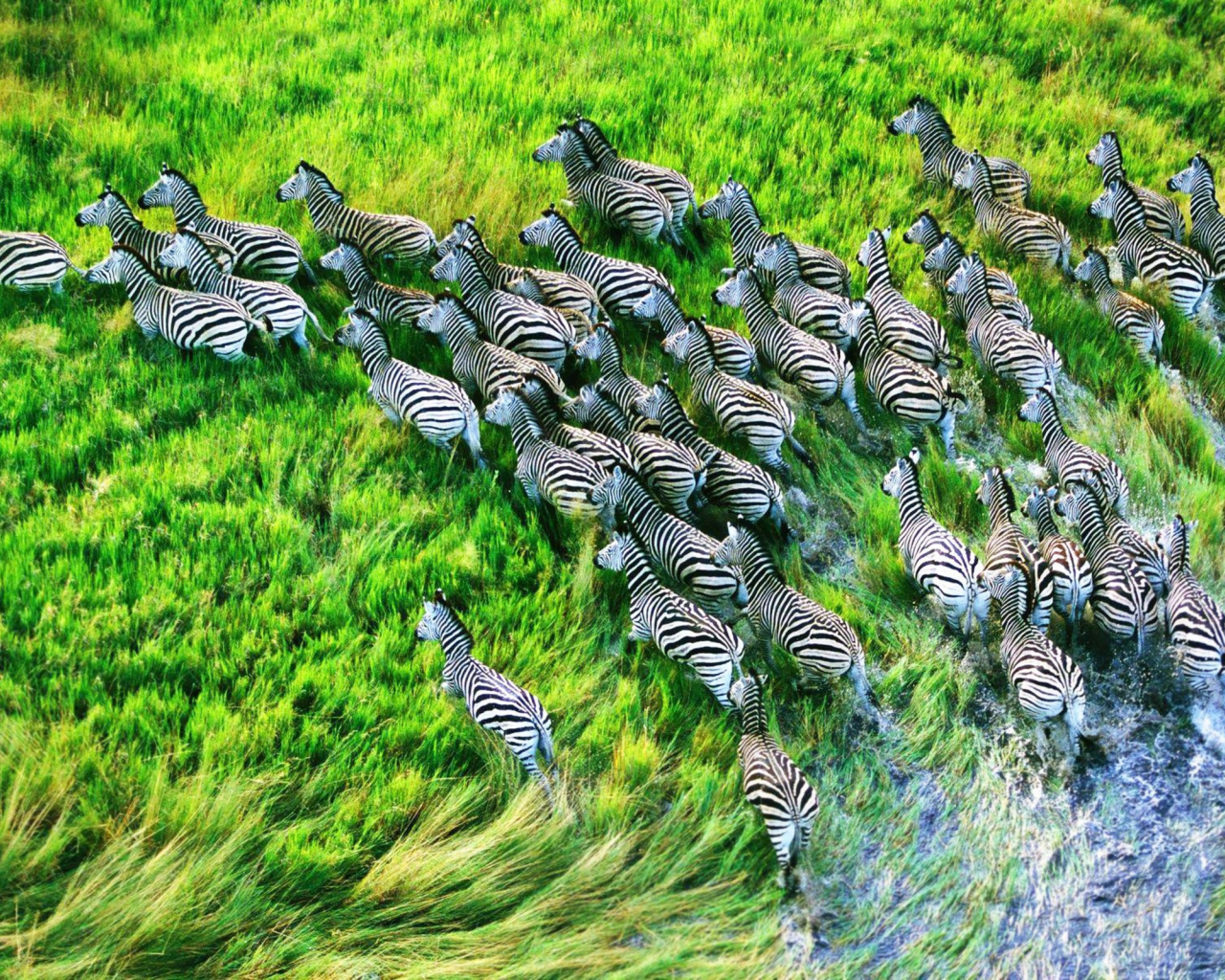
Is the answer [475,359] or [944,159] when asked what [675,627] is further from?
[944,159]

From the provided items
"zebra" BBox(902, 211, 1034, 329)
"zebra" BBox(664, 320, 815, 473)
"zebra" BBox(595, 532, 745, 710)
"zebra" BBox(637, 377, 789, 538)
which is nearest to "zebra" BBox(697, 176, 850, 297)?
"zebra" BBox(902, 211, 1034, 329)

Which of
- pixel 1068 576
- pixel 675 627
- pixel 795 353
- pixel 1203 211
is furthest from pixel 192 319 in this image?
pixel 1203 211

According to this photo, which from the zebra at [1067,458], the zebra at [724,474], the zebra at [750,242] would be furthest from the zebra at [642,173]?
the zebra at [1067,458]

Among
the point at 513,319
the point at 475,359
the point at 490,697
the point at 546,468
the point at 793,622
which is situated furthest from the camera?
the point at 513,319

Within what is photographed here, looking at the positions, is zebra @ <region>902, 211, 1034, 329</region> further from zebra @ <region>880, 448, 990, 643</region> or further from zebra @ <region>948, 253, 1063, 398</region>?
zebra @ <region>880, 448, 990, 643</region>

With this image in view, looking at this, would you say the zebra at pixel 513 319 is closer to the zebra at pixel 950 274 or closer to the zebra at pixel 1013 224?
the zebra at pixel 950 274

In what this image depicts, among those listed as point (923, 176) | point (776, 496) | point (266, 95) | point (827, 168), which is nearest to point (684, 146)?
point (827, 168)

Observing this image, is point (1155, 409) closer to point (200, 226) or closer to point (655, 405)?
point (655, 405)
